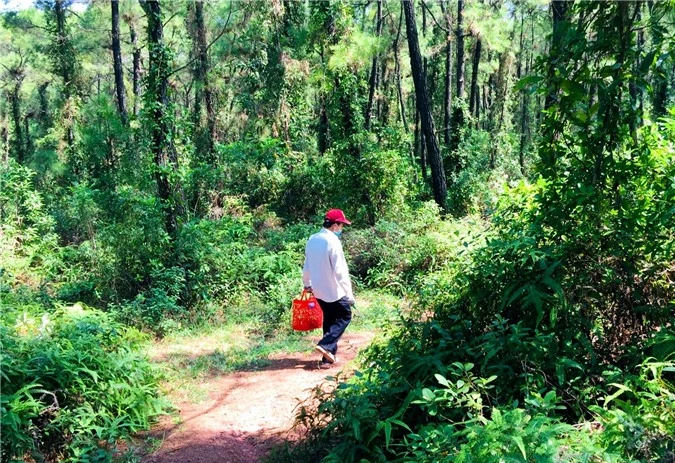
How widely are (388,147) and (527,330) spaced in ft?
38.7

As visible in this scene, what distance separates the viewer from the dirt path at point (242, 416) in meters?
4.28

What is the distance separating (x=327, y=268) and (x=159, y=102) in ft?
15.9

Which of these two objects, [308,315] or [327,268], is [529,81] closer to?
[327,268]

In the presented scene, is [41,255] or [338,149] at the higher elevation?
[338,149]

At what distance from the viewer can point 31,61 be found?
2717cm

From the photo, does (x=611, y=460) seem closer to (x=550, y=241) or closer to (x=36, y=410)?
(x=550, y=241)

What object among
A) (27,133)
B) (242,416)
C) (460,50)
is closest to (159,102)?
(242,416)

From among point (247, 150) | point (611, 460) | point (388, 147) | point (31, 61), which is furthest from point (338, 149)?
point (31, 61)

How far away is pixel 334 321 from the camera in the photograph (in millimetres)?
6020

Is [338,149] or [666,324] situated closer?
[666,324]

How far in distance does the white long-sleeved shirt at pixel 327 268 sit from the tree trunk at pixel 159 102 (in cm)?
395

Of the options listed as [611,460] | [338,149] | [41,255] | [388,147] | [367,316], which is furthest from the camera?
[388,147]

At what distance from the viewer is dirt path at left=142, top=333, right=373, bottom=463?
169 inches

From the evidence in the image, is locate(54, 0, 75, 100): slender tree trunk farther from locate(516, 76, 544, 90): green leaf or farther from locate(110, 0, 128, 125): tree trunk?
locate(516, 76, 544, 90): green leaf
